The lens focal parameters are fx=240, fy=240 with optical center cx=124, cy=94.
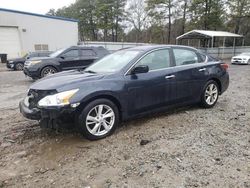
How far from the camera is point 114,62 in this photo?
4.64 metres

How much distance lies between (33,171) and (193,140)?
238 centimetres

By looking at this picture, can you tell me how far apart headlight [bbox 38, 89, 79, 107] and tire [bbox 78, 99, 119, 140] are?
31 cm

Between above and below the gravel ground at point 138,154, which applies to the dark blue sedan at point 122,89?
above

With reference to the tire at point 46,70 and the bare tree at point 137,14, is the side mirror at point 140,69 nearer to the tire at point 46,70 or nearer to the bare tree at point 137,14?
the tire at point 46,70

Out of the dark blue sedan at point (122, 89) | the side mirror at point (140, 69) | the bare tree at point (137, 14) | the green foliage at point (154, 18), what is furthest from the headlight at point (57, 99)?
the bare tree at point (137, 14)

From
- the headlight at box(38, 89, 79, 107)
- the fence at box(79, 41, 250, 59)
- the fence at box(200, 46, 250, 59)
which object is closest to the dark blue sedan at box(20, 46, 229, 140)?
the headlight at box(38, 89, 79, 107)

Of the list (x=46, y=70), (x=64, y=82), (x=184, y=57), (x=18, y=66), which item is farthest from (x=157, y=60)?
(x=18, y=66)

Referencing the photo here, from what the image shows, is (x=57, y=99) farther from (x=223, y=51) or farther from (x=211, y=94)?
(x=223, y=51)

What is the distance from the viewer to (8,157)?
3441mm

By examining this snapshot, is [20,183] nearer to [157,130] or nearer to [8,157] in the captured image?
[8,157]

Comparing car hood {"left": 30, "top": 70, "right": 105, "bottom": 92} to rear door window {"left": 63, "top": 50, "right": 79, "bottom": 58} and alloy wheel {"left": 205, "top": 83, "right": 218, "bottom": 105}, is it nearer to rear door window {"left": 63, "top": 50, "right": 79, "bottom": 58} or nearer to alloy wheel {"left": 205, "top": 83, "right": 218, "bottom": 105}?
alloy wheel {"left": 205, "top": 83, "right": 218, "bottom": 105}

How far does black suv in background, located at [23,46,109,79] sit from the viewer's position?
9836 millimetres

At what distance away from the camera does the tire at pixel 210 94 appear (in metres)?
5.38

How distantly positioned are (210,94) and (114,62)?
242 centimetres
